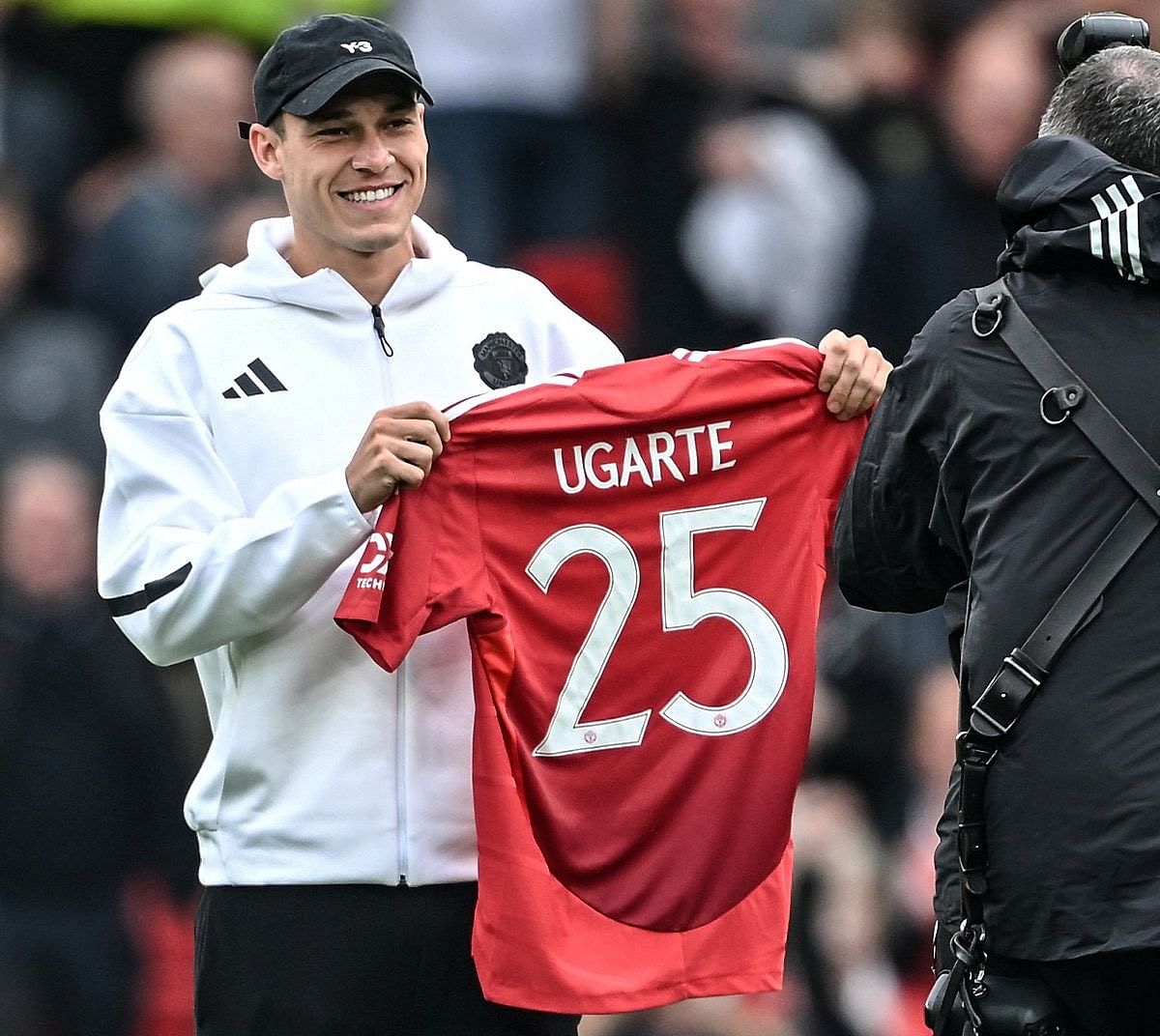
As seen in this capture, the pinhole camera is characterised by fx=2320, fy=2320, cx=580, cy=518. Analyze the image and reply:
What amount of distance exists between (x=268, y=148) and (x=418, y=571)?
841mm

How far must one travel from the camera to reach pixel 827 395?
4027 millimetres

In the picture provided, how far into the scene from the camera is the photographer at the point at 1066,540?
3016mm

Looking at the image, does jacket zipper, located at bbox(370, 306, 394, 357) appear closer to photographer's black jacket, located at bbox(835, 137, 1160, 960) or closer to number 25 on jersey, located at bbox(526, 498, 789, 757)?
number 25 on jersey, located at bbox(526, 498, 789, 757)

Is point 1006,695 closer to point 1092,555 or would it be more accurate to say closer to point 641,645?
point 1092,555

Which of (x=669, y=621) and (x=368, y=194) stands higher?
(x=368, y=194)

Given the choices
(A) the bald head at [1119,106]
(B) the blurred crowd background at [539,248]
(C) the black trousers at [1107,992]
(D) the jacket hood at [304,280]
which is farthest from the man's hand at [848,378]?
(B) the blurred crowd background at [539,248]

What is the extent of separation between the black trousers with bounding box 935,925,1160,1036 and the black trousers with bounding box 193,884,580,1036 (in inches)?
42.0

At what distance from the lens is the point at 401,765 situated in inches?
149

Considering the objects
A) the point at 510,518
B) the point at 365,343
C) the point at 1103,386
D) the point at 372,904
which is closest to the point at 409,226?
the point at 365,343

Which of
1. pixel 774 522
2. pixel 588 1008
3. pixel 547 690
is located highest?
pixel 774 522

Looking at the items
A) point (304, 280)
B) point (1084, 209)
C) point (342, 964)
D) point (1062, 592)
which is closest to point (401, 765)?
point (342, 964)

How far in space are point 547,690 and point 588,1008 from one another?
525 mm

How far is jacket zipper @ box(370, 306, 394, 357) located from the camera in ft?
12.8

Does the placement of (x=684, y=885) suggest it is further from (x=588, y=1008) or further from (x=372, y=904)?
(x=372, y=904)
